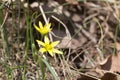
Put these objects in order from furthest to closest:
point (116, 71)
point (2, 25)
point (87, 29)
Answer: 1. point (87, 29)
2. point (116, 71)
3. point (2, 25)

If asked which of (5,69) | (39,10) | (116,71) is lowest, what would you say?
(116,71)

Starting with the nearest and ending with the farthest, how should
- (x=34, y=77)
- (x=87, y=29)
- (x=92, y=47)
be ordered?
(x=34, y=77) < (x=92, y=47) < (x=87, y=29)

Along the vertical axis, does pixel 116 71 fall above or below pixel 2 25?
below

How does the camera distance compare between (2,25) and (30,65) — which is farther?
(30,65)

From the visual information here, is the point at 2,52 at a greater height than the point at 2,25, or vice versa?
the point at 2,25

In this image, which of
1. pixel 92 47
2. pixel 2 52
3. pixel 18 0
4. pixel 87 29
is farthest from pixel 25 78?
pixel 87 29

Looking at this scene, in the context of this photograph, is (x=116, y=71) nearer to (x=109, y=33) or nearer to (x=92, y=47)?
(x=92, y=47)

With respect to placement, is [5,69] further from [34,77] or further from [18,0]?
[18,0]

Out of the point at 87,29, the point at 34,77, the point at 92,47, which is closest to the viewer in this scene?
the point at 34,77

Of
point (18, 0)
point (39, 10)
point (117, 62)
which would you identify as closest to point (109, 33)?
point (117, 62)
